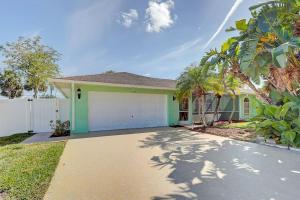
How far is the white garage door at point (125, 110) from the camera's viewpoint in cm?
1248

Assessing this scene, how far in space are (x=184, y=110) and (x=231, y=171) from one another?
1150 cm

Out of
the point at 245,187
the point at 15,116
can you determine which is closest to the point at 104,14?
the point at 15,116

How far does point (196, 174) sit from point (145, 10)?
11.9 meters

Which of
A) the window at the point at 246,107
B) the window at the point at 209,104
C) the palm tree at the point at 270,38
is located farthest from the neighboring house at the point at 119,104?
the window at the point at 246,107

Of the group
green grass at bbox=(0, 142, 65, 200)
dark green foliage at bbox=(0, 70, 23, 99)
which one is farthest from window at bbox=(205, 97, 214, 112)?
dark green foliage at bbox=(0, 70, 23, 99)

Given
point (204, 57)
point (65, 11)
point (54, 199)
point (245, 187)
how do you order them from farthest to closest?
1. point (65, 11)
2. point (204, 57)
3. point (245, 187)
4. point (54, 199)

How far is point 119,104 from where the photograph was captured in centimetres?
1331

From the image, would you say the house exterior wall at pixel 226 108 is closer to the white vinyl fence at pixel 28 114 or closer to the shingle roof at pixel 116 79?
the shingle roof at pixel 116 79

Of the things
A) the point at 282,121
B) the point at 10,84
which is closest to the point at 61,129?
the point at 282,121

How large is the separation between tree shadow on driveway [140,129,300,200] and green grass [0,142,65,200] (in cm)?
258

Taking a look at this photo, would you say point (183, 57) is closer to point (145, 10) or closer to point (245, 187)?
point (145, 10)

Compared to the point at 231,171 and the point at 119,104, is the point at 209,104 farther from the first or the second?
the point at 231,171

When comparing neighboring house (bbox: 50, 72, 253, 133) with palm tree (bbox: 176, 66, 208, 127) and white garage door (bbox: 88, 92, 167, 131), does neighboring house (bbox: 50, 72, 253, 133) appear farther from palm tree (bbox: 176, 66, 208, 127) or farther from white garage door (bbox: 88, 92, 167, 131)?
palm tree (bbox: 176, 66, 208, 127)

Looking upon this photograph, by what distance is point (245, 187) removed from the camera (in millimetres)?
3988
